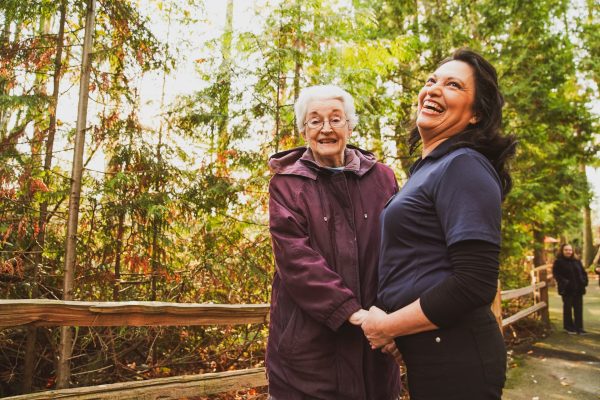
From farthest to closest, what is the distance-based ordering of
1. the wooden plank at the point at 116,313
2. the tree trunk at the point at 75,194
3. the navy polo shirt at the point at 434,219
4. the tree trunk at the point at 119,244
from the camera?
the tree trunk at the point at 119,244 < the tree trunk at the point at 75,194 < the wooden plank at the point at 116,313 < the navy polo shirt at the point at 434,219

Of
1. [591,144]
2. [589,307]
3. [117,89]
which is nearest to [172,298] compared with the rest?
[117,89]

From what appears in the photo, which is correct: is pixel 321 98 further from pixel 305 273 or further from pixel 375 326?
pixel 375 326

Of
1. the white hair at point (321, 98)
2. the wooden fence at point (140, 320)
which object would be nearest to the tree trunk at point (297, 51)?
the wooden fence at point (140, 320)

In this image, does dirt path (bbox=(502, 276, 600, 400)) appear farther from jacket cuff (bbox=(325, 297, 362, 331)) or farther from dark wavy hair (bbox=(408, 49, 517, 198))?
dark wavy hair (bbox=(408, 49, 517, 198))

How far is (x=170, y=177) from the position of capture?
5.29 m

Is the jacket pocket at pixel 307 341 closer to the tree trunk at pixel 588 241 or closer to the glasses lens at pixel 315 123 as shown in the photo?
the glasses lens at pixel 315 123

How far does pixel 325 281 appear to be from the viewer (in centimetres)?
178

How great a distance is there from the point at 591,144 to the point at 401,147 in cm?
623

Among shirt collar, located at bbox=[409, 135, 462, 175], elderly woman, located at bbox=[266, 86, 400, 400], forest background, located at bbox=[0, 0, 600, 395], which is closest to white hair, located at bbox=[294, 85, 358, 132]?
elderly woman, located at bbox=[266, 86, 400, 400]

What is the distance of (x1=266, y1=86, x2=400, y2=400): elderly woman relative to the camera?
1799mm

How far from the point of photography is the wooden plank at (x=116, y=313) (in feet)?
7.81

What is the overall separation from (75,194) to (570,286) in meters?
9.98

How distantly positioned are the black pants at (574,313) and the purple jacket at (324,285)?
31.3 ft

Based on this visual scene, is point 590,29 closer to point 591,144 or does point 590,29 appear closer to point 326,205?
point 591,144
